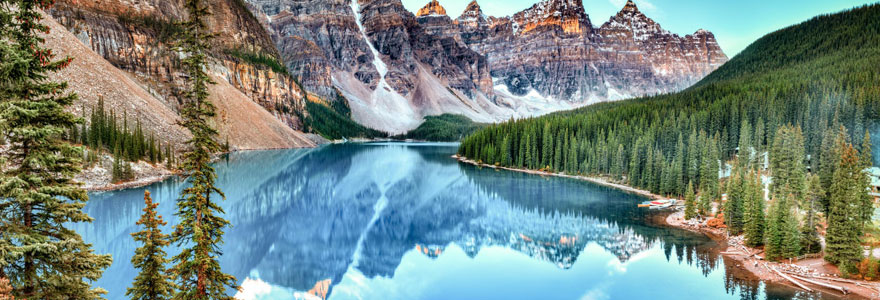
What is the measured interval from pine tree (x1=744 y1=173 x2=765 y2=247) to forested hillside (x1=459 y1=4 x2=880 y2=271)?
0.09 metres

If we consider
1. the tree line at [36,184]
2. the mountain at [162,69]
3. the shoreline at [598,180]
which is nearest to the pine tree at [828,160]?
the shoreline at [598,180]

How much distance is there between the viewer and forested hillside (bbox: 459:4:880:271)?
1205 inches

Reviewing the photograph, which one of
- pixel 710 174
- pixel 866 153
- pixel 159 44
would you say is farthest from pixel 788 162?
pixel 159 44

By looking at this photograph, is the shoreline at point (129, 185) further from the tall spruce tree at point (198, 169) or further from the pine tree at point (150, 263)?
the pine tree at point (150, 263)

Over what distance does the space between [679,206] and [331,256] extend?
1452 inches

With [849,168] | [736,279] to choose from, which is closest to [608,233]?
[736,279]

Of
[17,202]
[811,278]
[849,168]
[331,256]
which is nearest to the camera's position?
[17,202]

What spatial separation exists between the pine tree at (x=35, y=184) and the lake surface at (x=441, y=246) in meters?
14.1

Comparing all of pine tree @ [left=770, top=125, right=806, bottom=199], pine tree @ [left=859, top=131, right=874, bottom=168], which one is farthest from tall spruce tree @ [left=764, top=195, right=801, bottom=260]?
pine tree @ [left=770, top=125, right=806, bottom=199]

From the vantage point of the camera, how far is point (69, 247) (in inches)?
365

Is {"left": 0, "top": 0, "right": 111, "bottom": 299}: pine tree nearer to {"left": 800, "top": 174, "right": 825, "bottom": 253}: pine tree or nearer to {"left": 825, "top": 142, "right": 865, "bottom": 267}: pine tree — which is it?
{"left": 825, "top": 142, "right": 865, "bottom": 267}: pine tree

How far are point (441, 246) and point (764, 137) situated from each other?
5313cm

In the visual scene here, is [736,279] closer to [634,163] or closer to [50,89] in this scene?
[50,89]

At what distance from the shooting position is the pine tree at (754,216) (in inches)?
1275
